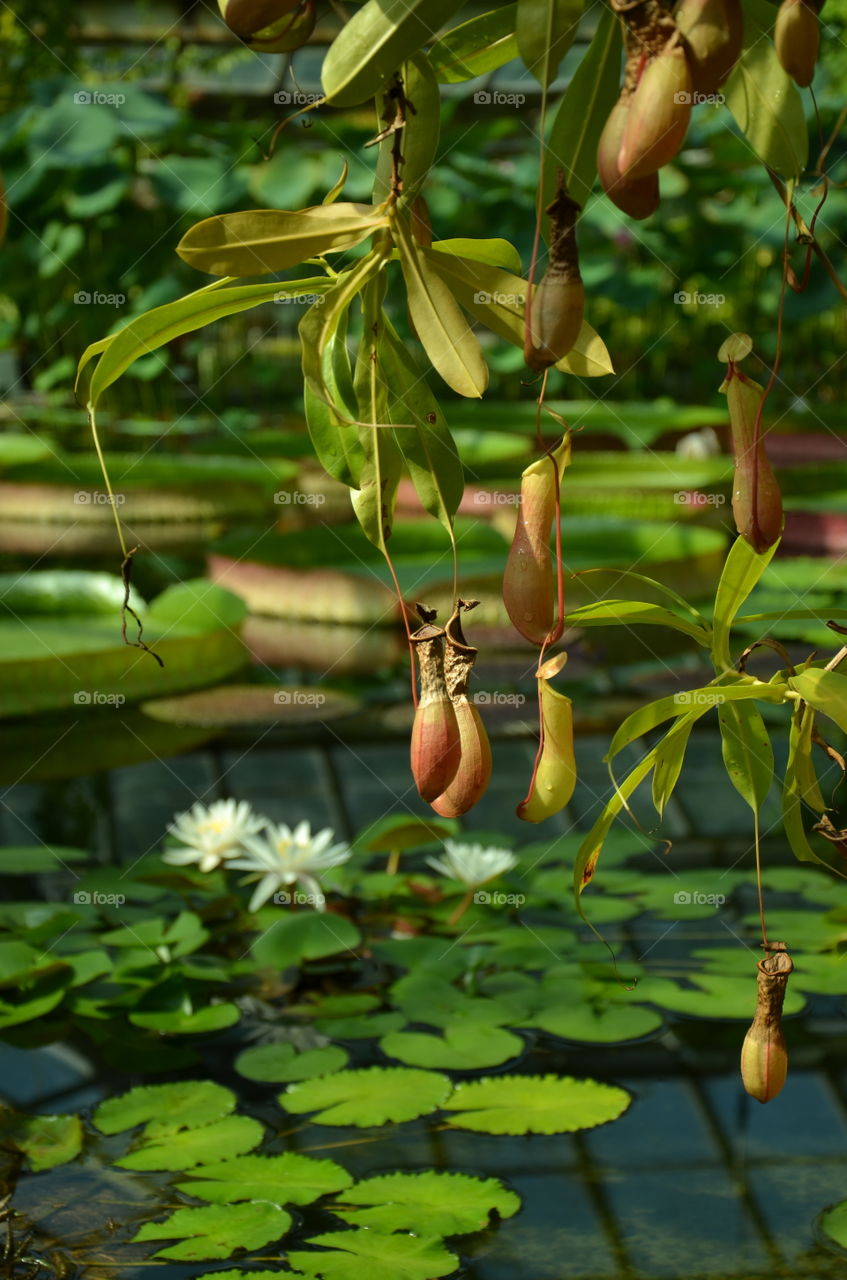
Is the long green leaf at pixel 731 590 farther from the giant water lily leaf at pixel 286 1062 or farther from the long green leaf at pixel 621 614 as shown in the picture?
the giant water lily leaf at pixel 286 1062

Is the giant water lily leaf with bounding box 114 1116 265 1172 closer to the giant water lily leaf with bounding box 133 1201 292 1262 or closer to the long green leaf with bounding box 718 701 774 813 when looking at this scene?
the giant water lily leaf with bounding box 133 1201 292 1262

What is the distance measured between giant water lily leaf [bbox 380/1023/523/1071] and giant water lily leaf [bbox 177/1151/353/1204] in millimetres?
176

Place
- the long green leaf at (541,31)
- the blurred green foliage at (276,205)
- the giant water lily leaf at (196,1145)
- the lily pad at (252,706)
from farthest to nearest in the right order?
the blurred green foliage at (276,205) < the lily pad at (252,706) < the giant water lily leaf at (196,1145) < the long green leaf at (541,31)

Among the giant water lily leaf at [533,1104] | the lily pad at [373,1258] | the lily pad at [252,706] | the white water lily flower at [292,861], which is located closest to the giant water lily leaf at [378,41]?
the lily pad at [373,1258]

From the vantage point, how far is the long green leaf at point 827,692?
0.59 m

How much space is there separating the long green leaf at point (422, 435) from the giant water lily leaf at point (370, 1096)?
622 mm

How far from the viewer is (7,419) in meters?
5.34

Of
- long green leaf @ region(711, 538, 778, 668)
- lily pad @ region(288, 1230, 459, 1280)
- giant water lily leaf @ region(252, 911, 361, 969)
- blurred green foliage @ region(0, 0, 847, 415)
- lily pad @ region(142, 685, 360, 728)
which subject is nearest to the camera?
long green leaf @ region(711, 538, 778, 668)

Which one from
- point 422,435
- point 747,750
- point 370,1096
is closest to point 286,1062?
point 370,1096

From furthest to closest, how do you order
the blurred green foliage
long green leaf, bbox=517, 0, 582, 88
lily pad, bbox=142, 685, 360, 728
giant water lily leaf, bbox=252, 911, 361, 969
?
the blurred green foliage, lily pad, bbox=142, 685, 360, 728, giant water lily leaf, bbox=252, 911, 361, 969, long green leaf, bbox=517, 0, 582, 88

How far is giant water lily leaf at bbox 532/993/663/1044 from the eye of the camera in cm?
122

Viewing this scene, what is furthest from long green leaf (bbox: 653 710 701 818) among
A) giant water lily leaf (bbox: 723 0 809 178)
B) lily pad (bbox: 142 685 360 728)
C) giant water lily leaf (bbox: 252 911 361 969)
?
lily pad (bbox: 142 685 360 728)

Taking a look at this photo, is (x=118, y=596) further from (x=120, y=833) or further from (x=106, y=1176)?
(x=106, y=1176)

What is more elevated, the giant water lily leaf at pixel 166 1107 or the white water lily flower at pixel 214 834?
the white water lily flower at pixel 214 834
